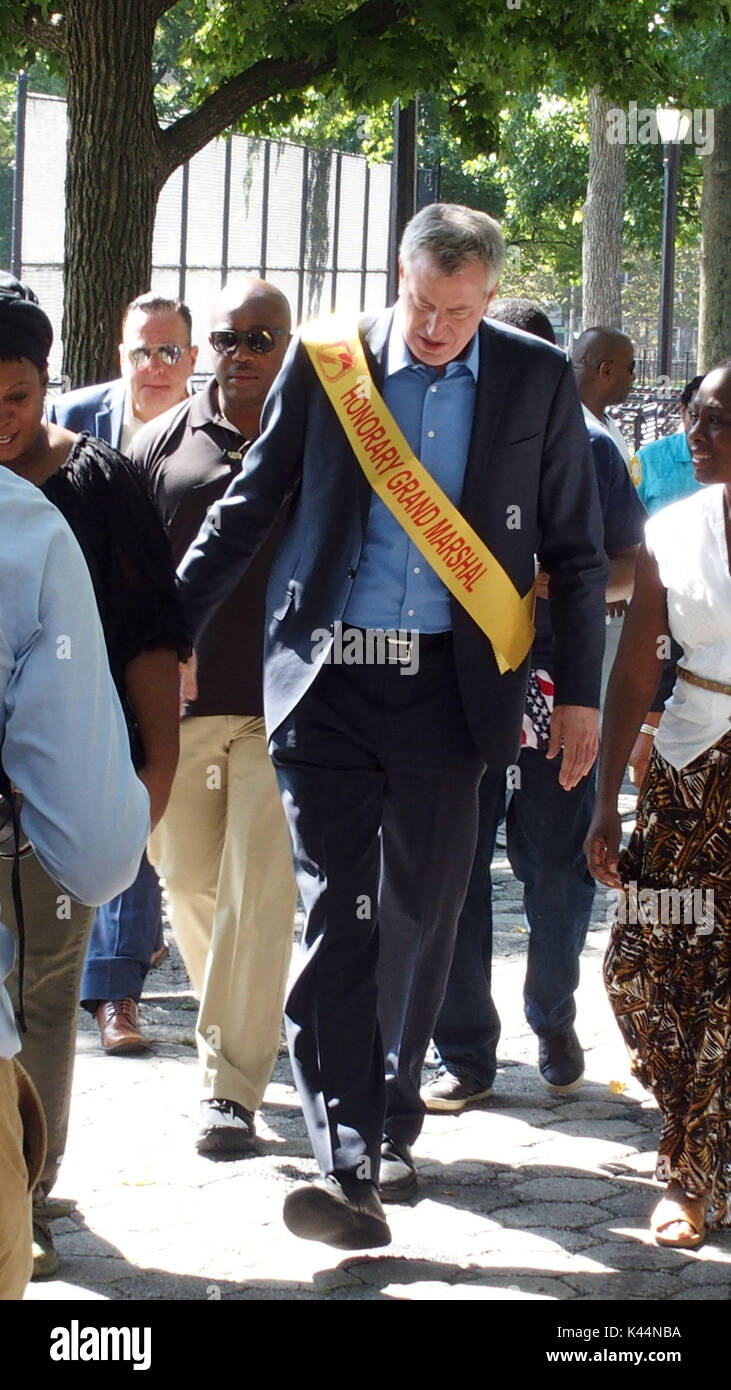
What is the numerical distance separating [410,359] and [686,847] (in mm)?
1302

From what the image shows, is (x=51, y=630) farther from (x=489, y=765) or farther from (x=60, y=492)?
(x=489, y=765)

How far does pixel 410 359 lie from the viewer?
14.7 ft

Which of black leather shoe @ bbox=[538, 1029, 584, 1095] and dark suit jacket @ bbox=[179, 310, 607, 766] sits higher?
dark suit jacket @ bbox=[179, 310, 607, 766]

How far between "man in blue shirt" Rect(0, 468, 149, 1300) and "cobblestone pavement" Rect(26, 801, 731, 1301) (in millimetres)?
2064

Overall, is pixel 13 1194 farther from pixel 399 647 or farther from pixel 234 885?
pixel 234 885

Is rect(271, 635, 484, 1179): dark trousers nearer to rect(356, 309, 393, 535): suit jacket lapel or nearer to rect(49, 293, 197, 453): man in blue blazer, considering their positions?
rect(356, 309, 393, 535): suit jacket lapel

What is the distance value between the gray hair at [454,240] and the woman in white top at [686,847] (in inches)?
22.6

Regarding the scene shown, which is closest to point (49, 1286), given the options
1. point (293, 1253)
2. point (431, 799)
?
point (293, 1253)

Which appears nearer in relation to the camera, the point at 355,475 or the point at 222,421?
the point at 355,475

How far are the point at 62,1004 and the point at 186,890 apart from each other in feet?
5.08

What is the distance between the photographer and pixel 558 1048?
5.51 meters

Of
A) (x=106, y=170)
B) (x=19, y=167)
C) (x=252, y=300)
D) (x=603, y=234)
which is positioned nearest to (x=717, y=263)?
(x=603, y=234)

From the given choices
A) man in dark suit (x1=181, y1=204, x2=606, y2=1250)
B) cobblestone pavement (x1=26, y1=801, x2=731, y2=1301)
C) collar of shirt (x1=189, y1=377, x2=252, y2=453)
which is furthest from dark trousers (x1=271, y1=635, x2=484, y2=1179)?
collar of shirt (x1=189, y1=377, x2=252, y2=453)

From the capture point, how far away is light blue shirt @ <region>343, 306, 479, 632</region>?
14.4 feet
